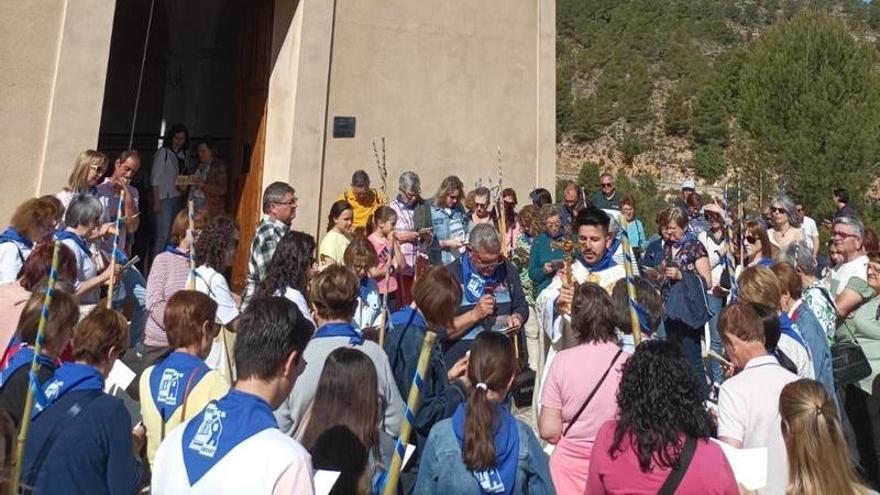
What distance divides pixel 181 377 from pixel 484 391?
4.79ft

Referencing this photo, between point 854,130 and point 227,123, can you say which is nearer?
Answer: point 227,123

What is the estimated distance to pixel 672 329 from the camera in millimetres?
7266

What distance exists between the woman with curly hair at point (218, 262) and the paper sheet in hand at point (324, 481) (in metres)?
2.65

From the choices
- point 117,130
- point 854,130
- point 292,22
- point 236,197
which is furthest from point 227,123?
point 854,130

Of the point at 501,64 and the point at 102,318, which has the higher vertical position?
the point at 501,64

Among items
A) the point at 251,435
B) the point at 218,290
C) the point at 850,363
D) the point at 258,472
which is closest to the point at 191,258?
the point at 218,290

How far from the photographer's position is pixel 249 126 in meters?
10.8

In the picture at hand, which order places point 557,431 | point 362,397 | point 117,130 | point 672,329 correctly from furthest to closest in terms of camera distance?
1. point 117,130
2. point 672,329
3. point 557,431
4. point 362,397

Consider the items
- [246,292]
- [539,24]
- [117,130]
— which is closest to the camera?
[246,292]

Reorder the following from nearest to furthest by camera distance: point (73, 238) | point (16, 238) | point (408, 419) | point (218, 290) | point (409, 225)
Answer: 1. point (408, 419)
2. point (218, 290)
3. point (16, 238)
4. point (73, 238)
5. point (409, 225)

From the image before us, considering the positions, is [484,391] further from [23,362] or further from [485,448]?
[23,362]

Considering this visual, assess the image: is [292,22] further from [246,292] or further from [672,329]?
[672,329]

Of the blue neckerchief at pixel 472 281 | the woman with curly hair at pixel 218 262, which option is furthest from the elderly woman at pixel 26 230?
the blue neckerchief at pixel 472 281

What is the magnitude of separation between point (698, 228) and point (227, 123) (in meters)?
8.23
